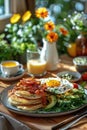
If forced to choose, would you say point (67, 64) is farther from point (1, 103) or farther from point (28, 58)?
point (1, 103)

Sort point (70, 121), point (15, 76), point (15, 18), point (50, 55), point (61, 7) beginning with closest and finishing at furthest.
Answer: point (70, 121) < point (15, 76) < point (50, 55) < point (15, 18) < point (61, 7)

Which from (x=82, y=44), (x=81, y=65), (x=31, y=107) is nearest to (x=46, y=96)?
(x=31, y=107)

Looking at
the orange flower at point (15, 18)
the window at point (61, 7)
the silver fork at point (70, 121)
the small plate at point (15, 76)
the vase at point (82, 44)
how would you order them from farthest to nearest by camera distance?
1. the window at point (61, 7)
2. the orange flower at point (15, 18)
3. the vase at point (82, 44)
4. the small plate at point (15, 76)
5. the silver fork at point (70, 121)

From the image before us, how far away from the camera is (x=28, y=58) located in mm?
2012

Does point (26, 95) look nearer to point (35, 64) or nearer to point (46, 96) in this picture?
point (46, 96)

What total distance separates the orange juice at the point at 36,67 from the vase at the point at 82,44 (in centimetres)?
37

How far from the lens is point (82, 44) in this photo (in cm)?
226

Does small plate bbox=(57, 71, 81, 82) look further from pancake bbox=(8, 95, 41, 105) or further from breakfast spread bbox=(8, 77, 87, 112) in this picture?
pancake bbox=(8, 95, 41, 105)

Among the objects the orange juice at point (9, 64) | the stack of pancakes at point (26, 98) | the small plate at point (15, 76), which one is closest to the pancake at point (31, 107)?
the stack of pancakes at point (26, 98)

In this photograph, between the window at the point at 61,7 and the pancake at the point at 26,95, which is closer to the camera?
the pancake at the point at 26,95

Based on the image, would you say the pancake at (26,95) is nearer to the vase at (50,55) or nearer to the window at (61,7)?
the vase at (50,55)

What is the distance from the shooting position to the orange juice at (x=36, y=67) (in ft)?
6.45

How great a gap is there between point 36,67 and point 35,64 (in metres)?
0.03

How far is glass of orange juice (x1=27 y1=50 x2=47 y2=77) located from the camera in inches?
77.4
